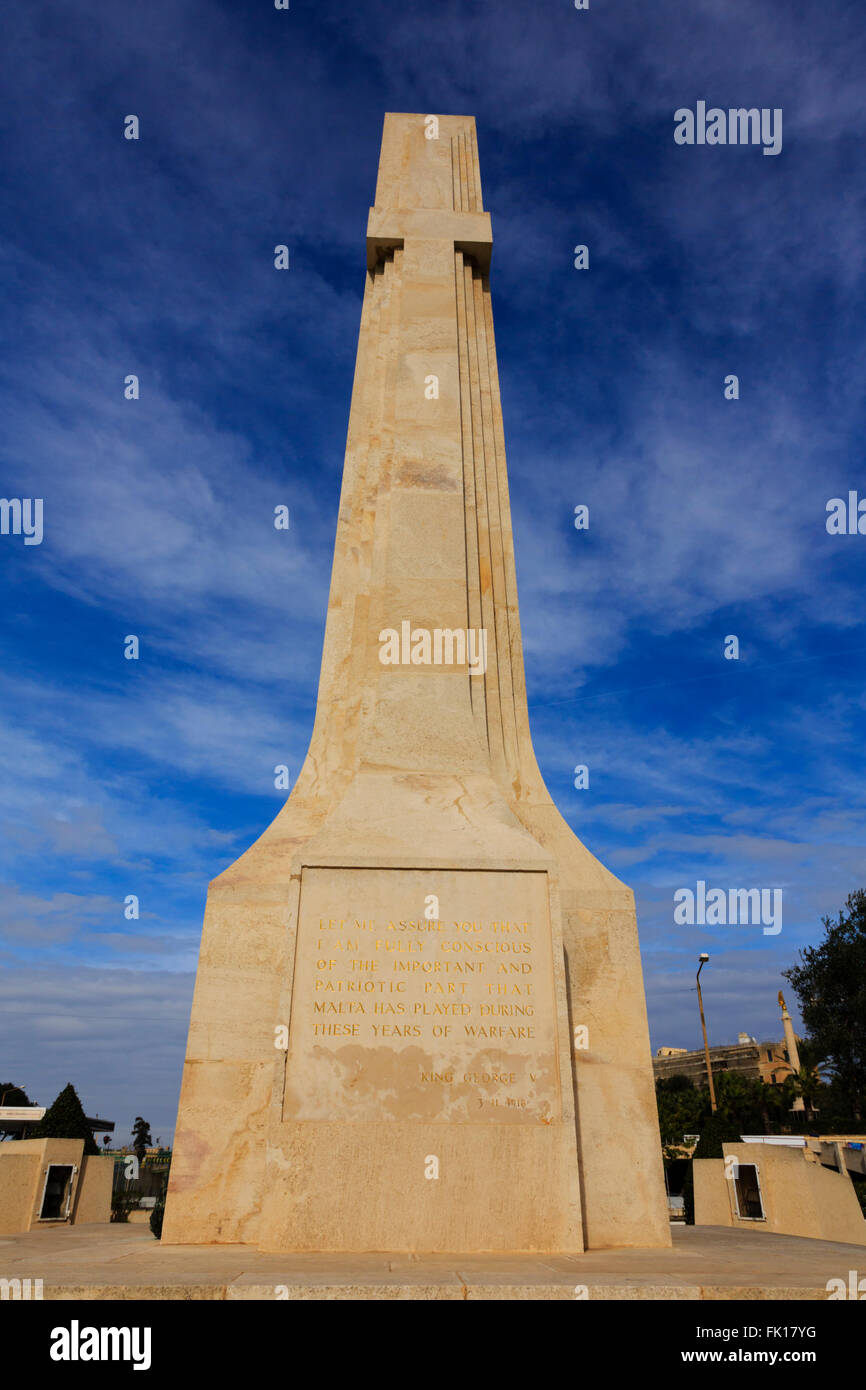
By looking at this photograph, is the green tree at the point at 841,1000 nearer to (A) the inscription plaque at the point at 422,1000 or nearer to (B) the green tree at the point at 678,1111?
(B) the green tree at the point at 678,1111

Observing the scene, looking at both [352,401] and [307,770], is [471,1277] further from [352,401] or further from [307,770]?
[352,401]

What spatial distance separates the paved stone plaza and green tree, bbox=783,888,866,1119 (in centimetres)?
3453

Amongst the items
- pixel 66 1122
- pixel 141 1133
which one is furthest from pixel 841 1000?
pixel 141 1133

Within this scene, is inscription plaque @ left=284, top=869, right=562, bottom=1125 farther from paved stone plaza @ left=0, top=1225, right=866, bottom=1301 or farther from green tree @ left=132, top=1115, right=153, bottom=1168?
green tree @ left=132, top=1115, right=153, bottom=1168

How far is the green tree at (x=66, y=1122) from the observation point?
63.2 feet

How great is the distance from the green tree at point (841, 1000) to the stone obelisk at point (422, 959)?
110 feet

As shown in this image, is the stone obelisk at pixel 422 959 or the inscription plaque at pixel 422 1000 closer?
the stone obelisk at pixel 422 959

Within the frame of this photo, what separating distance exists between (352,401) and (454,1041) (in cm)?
1094

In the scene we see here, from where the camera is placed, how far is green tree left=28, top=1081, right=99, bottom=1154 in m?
19.3

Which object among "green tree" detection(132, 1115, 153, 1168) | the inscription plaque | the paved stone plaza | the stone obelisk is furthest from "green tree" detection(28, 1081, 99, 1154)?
"green tree" detection(132, 1115, 153, 1168)

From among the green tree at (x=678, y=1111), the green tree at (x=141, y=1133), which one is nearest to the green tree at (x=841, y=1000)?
the green tree at (x=678, y=1111)

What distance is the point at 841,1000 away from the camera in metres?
38.8

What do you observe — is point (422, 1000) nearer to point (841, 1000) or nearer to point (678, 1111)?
point (841, 1000)
